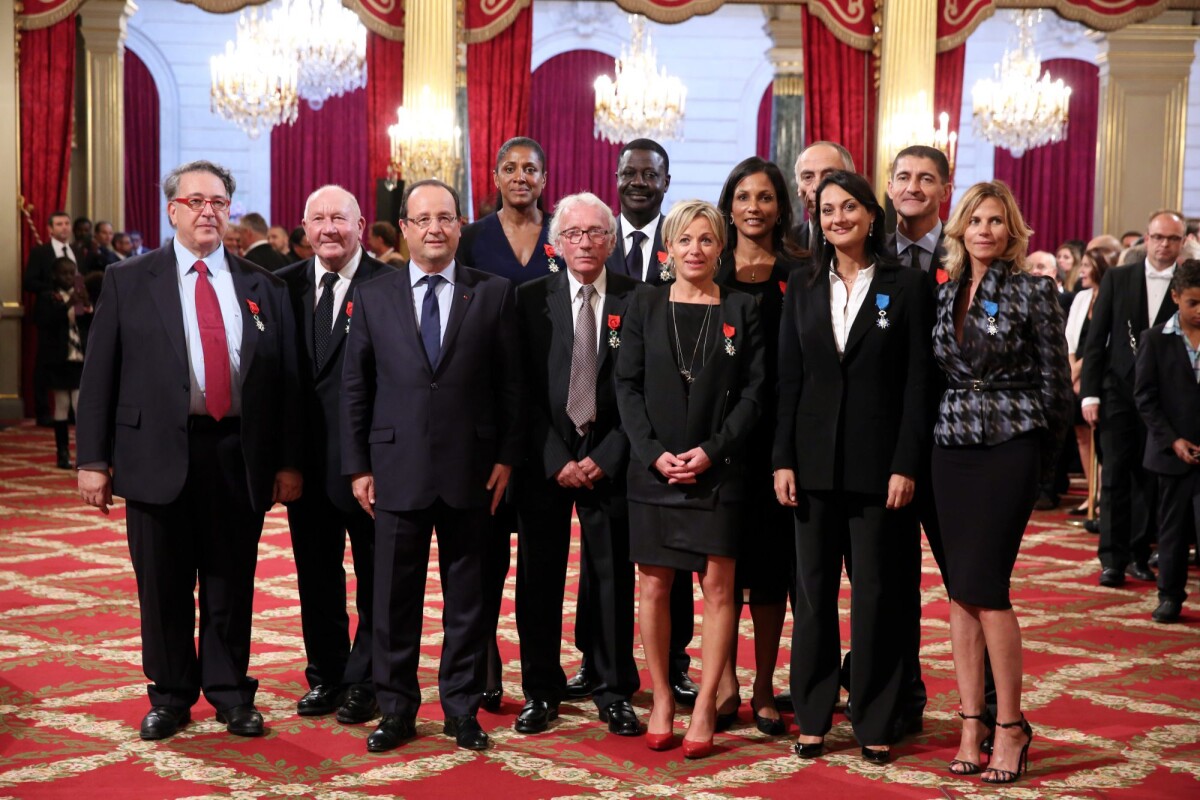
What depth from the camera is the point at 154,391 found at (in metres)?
3.79

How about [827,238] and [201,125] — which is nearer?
[827,238]

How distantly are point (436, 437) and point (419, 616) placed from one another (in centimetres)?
56

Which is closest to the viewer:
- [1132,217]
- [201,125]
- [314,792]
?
[314,792]

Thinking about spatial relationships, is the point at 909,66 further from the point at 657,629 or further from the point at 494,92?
the point at 657,629

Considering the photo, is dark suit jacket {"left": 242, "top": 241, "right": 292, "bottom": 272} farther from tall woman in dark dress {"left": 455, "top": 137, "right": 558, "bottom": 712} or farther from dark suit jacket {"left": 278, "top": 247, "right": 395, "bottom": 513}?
dark suit jacket {"left": 278, "top": 247, "right": 395, "bottom": 513}

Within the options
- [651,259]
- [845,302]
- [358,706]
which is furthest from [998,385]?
[358,706]

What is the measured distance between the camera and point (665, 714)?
3.77 metres

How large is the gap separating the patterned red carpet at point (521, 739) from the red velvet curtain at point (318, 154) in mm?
10823

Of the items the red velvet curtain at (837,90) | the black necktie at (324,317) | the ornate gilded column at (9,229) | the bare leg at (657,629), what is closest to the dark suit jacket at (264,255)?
the ornate gilded column at (9,229)

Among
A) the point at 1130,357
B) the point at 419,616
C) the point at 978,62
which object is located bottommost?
the point at 419,616

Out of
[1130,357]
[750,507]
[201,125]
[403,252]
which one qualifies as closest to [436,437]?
[750,507]

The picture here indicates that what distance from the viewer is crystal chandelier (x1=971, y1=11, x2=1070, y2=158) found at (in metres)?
13.2

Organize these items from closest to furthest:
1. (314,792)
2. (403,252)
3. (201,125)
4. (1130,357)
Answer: (314,792)
(1130,357)
(403,252)
(201,125)

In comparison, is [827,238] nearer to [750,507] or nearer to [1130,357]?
[750,507]
